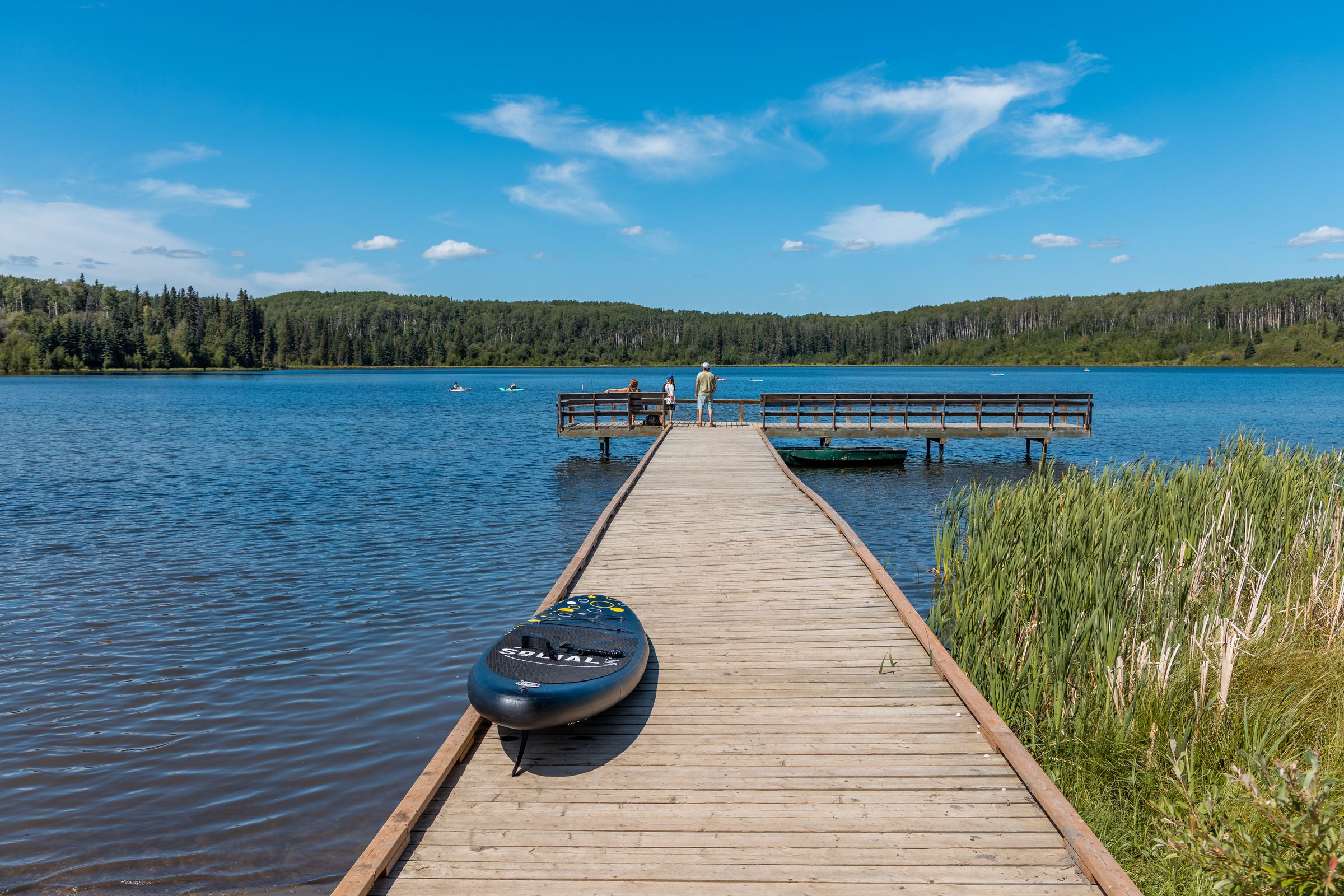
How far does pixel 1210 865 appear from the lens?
3527mm

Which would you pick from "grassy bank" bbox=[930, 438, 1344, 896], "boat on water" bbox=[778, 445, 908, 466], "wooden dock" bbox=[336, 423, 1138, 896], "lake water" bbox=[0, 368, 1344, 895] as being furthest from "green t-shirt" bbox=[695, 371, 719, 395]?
"wooden dock" bbox=[336, 423, 1138, 896]

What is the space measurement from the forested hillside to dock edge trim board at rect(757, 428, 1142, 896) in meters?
137

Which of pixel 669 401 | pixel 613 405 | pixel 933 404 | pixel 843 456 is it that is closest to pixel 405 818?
pixel 669 401

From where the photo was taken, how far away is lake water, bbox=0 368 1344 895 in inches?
229

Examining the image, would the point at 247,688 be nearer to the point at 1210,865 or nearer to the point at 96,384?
the point at 1210,865

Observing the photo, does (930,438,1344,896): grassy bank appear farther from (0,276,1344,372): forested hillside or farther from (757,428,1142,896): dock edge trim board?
(0,276,1344,372): forested hillside

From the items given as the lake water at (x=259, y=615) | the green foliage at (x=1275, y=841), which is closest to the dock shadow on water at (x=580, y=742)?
the lake water at (x=259, y=615)

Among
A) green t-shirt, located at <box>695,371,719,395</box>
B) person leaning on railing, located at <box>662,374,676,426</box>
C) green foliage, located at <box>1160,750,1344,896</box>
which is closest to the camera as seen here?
green foliage, located at <box>1160,750,1344,896</box>

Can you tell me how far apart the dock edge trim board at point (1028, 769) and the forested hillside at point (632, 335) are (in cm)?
13683

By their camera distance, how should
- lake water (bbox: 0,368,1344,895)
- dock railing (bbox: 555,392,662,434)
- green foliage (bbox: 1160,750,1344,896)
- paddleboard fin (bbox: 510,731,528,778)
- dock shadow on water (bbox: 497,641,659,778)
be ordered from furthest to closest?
dock railing (bbox: 555,392,662,434)
lake water (bbox: 0,368,1344,895)
dock shadow on water (bbox: 497,641,659,778)
paddleboard fin (bbox: 510,731,528,778)
green foliage (bbox: 1160,750,1344,896)

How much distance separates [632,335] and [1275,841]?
653 ft

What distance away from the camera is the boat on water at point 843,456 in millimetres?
23625

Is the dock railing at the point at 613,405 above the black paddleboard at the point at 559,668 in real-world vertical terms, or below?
above

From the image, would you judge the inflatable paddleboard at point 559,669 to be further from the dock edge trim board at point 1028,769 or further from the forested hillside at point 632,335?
the forested hillside at point 632,335
